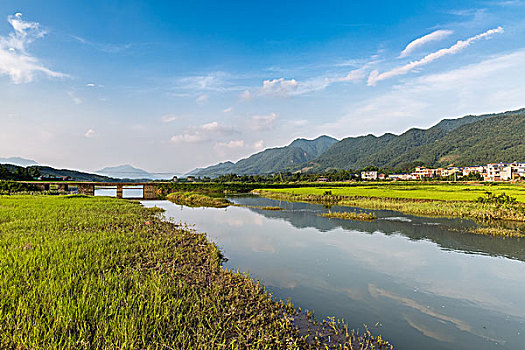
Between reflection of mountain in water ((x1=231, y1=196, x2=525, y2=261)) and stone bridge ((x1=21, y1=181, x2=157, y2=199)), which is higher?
stone bridge ((x1=21, y1=181, x2=157, y2=199))

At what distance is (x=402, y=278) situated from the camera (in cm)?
1065

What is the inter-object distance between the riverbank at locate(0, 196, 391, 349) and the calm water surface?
1.43 meters

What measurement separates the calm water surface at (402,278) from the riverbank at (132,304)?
143cm

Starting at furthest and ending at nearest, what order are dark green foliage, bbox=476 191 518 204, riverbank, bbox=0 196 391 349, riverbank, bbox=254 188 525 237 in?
dark green foliage, bbox=476 191 518 204 → riverbank, bbox=254 188 525 237 → riverbank, bbox=0 196 391 349

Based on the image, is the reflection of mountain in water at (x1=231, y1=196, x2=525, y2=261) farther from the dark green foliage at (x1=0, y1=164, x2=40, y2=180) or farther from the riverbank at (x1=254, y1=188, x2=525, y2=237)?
the dark green foliage at (x1=0, y1=164, x2=40, y2=180)

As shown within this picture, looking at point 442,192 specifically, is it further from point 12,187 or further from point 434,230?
point 12,187

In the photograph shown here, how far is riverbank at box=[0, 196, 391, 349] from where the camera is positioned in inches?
203

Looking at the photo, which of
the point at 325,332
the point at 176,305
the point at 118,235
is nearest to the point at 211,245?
the point at 118,235

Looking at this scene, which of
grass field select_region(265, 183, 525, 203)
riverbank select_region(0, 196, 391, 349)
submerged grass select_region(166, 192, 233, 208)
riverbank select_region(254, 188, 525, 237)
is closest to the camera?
riverbank select_region(0, 196, 391, 349)

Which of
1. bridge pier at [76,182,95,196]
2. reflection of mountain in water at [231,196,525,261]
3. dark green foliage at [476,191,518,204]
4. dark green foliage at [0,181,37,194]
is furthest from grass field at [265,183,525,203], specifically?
dark green foliage at [0,181,37,194]

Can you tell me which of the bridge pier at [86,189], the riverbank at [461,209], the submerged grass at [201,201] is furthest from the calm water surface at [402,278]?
the bridge pier at [86,189]

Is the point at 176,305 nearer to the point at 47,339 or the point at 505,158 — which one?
the point at 47,339

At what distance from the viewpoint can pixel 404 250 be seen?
14719 mm

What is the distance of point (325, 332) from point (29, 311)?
6233 millimetres
